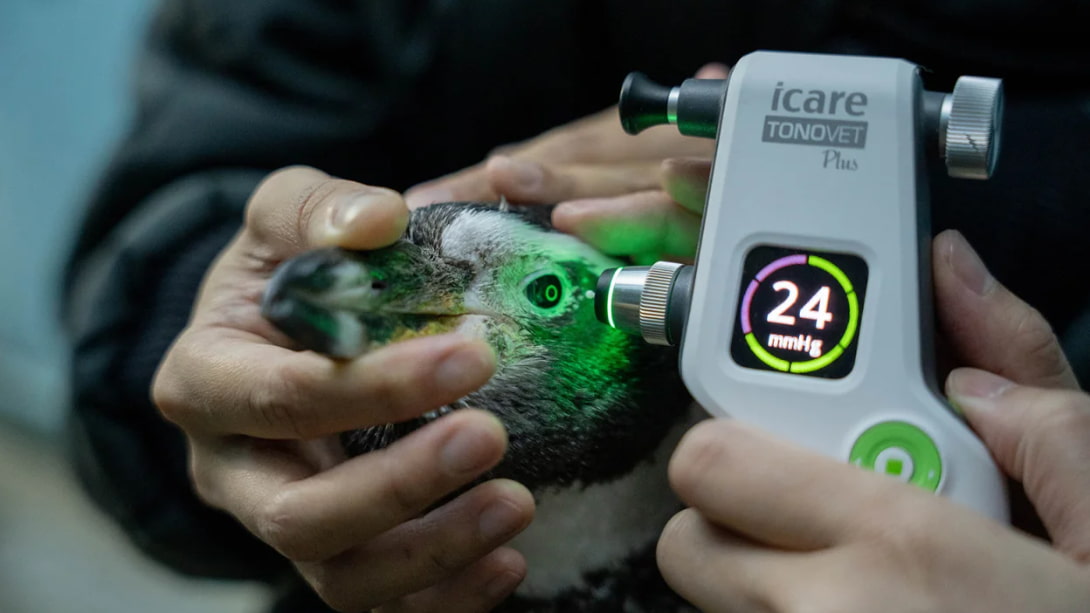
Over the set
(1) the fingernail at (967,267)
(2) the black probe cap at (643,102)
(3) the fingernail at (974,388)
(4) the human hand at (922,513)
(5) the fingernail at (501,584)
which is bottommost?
(5) the fingernail at (501,584)

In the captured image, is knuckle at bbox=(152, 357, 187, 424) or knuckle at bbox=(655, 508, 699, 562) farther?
knuckle at bbox=(152, 357, 187, 424)

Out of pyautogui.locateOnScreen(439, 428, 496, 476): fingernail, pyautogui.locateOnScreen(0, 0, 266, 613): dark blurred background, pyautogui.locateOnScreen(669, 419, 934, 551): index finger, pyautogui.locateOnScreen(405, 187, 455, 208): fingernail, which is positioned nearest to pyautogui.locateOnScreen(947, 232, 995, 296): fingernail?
pyautogui.locateOnScreen(669, 419, 934, 551): index finger

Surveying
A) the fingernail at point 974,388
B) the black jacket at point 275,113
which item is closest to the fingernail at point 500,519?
the fingernail at point 974,388

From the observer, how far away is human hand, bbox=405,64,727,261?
566 mm

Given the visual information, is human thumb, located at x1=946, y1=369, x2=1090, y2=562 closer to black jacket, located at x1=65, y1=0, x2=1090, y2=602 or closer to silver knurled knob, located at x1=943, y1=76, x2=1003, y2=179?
silver knurled knob, located at x1=943, y1=76, x2=1003, y2=179

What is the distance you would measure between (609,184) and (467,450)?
0.29m

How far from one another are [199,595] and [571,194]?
86cm

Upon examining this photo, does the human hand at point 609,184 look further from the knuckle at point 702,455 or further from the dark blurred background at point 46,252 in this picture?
the dark blurred background at point 46,252

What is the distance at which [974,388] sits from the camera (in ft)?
1.42

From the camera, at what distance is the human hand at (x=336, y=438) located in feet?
1.49

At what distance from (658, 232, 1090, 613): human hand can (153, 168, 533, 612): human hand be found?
0.10 m

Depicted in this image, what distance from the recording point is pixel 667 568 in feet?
1.50

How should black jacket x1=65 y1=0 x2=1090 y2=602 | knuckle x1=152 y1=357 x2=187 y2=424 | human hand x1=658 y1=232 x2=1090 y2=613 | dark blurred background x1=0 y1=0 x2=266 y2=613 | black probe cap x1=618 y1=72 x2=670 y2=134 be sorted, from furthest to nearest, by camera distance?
dark blurred background x1=0 y1=0 x2=266 y2=613 → black jacket x1=65 y1=0 x2=1090 y2=602 → knuckle x1=152 y1=357 x2=187 y2=424 → black probe cap x1=618 y1=72 x2=670 y2=134 → human hand x1=658 y1=232 x2=1090 y2=613

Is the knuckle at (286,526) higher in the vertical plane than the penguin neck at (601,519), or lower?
lower
